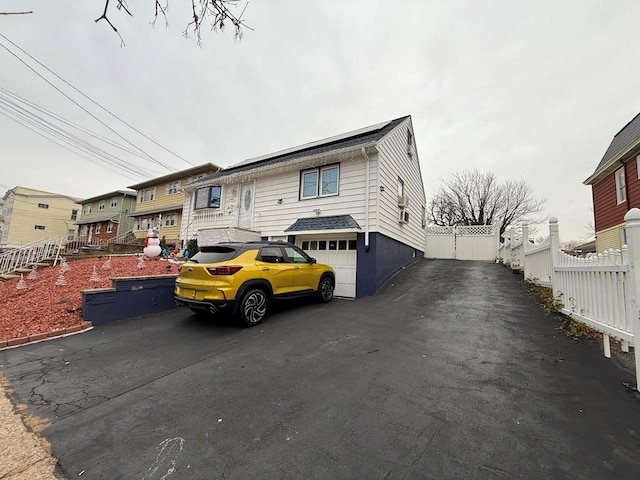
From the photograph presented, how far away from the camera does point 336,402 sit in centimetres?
263

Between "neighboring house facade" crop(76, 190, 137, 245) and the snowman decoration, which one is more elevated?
"neighboring house facade" crop(76, 190, 137, 245)

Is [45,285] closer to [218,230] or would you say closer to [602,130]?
[218,230]

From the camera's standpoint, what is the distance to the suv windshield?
530 cm

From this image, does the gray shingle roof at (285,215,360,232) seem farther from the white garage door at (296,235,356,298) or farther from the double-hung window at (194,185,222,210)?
the double-hung window at (194,185,222,210)

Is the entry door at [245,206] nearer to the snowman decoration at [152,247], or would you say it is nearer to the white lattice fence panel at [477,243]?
the snowman decoration at [152,247]

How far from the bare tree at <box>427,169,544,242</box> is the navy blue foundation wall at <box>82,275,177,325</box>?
2698 cm

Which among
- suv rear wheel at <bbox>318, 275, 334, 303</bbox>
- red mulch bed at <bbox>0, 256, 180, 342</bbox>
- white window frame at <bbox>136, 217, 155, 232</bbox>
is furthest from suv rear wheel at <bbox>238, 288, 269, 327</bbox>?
white window frame at <bbox>136, 217, 155, 232</bbox>

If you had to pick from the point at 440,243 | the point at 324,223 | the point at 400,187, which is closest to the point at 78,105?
the point at 324,223

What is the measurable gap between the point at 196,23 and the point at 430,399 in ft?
14.2

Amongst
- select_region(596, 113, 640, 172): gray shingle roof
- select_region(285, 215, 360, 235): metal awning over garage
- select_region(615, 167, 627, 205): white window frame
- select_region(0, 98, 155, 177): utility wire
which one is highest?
select_region(596, 113, 640, 172): gray shingle roof

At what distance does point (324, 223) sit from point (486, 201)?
2321 cm

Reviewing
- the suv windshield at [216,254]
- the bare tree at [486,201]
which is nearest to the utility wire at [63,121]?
the suv windshield at [216,254]

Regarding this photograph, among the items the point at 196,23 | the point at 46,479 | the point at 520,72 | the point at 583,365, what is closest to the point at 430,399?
the point at 583,365

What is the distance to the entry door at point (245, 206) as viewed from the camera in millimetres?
11547
